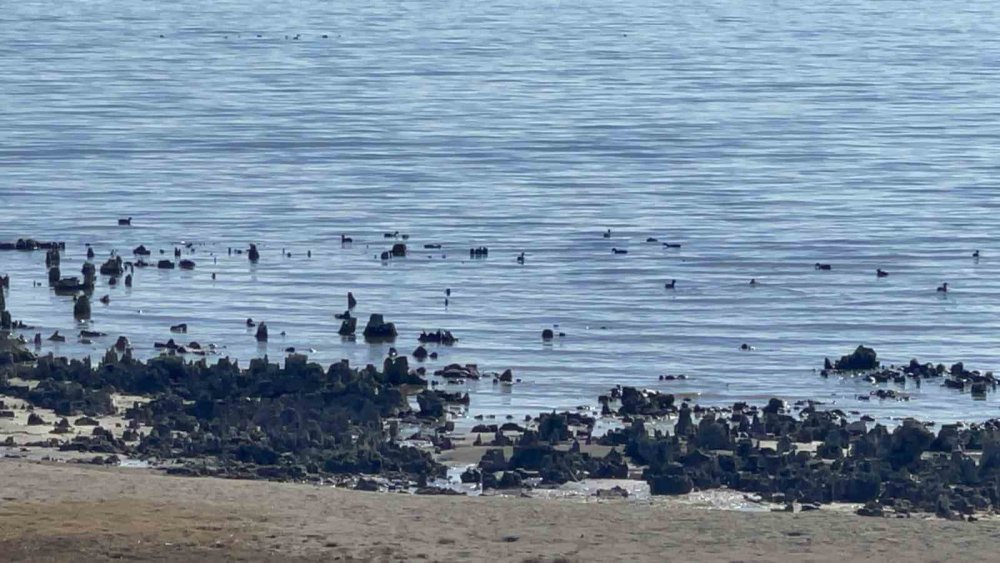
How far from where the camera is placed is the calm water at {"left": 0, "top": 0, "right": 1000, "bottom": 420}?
39625mm

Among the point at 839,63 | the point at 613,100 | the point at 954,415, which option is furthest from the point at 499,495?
the point at 839,63

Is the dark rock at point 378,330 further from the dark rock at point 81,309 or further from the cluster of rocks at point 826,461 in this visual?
the cluster of rocks at point 826,461

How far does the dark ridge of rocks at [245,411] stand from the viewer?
90.4ft

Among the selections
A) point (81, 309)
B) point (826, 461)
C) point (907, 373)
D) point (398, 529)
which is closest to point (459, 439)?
point (826, 461)

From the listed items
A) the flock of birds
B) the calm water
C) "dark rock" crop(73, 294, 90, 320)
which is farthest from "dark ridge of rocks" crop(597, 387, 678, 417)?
the flock of birds

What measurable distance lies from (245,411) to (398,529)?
22.2 feet

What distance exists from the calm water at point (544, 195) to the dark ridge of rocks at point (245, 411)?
255cm

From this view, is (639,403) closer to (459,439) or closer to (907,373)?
(459,439)

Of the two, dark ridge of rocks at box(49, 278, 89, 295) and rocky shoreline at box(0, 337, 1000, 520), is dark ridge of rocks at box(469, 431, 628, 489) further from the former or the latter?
dark ridge of rocks at box(49, 278, 89, 295)

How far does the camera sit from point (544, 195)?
58156 mm

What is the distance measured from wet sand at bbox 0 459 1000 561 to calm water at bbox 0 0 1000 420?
804cm

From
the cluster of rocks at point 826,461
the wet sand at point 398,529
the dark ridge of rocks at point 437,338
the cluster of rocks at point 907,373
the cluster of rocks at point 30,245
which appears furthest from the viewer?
the cluster of rocks at point 30,245

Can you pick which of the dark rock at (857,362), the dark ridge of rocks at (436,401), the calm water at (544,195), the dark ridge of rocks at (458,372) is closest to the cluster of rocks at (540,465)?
the dark ridge of rocks at (436,401)

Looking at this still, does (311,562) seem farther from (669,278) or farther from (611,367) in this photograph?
(669,278)
